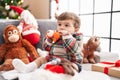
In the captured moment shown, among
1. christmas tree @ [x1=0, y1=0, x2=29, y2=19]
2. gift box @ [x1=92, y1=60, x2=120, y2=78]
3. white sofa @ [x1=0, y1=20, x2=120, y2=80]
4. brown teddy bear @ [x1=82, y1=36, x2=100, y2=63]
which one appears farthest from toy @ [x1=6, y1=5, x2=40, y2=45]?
christmas tree @ [x1=0, y1=0, x2=29, y2=19]

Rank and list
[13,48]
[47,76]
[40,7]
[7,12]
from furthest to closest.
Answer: [40,7] → [7,12] → [13,48] → [47,76]

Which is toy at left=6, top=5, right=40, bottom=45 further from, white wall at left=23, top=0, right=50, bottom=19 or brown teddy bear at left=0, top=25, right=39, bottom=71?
white wall at left=23, top=0, right=50, bottom=19

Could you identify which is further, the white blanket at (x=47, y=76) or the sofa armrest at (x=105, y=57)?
the sofa armrest at (x=105, y=57)

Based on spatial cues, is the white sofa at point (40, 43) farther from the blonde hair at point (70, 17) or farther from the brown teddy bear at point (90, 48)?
the blonde hair at point (70, 17)

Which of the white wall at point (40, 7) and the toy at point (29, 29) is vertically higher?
the white wall at point (40, 7)

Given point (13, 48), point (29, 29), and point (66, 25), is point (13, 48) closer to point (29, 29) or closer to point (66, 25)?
point (29, 29)

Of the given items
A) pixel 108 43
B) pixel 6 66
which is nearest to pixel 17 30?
pixel 6 66

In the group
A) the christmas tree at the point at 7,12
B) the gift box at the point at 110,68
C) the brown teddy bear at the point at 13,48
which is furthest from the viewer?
the christmas tree at the point at 7,12

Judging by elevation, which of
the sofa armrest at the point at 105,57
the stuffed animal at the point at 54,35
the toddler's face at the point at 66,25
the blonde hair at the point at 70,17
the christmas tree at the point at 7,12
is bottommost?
the sofa armrest at the point at 105,57

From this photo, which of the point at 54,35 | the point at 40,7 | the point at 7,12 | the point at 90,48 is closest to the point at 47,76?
the point at 54,35

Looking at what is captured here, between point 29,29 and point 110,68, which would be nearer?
point 110,68

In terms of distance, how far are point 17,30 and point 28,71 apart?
15.6 inches

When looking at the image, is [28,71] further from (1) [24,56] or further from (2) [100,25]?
(2) [100,25]

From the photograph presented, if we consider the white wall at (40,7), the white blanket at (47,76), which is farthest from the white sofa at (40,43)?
the white wall at (40,7)
